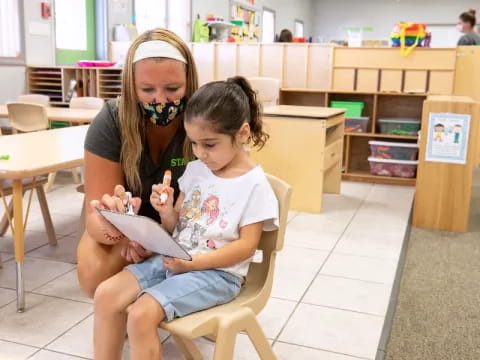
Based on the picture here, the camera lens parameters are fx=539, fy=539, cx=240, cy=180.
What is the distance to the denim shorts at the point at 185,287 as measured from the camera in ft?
4.11

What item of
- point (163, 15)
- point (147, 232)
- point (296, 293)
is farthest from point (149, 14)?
point (147, 232)

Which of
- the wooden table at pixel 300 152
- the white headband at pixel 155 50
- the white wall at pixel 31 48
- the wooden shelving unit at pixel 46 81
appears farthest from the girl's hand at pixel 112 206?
the wooden shelving unit at pixel 46 81

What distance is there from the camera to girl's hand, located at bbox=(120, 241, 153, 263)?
58.1 inches

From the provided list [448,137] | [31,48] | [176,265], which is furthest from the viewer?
[31,48]

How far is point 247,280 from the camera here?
58.8 inches

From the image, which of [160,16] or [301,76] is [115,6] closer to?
[160,16]

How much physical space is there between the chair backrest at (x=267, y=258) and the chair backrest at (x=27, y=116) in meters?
2.87

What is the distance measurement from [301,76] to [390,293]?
3274 millimetres

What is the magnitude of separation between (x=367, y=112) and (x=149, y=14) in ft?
11.6

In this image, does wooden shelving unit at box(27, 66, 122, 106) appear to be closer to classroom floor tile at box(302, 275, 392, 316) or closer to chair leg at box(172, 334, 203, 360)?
classroom floor tile at box(302, 275, 392, 316)

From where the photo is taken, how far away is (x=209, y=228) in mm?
1374

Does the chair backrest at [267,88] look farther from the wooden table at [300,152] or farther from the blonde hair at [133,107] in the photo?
the blonde hair at [133,107]

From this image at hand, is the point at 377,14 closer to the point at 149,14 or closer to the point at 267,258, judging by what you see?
the point at 149,14

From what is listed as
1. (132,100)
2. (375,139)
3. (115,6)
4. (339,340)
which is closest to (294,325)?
(339,340)
